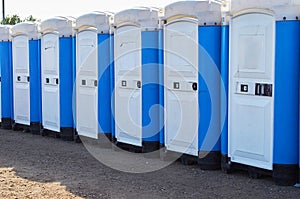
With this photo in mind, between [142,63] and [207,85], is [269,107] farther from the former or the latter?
[142,63]

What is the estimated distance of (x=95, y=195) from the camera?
568 centimetres

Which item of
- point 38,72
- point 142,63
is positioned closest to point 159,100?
point 142,63

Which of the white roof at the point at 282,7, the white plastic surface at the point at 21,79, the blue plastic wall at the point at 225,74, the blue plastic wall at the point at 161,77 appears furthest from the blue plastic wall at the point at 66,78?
the white roof at the point at 282,7

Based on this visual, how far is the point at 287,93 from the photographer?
564cm

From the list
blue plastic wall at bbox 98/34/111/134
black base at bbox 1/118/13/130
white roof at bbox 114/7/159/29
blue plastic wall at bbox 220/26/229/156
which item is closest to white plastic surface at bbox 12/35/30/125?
black base at bbox 1/118/13/130

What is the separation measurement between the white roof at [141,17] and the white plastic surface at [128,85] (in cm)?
11

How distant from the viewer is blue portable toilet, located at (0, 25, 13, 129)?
10.7m

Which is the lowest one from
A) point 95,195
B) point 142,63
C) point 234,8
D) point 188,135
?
point 95,195

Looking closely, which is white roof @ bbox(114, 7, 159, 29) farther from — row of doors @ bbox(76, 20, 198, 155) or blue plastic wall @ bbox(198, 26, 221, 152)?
blue plastic wall @ bbox(198, 26, 221, 152)

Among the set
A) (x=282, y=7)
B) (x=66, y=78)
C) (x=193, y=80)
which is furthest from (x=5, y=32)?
(x=282, y=7)

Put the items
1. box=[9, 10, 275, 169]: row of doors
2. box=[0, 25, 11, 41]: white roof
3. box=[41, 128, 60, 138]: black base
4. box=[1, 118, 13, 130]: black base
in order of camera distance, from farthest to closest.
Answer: box=[1, 118, 13, 130]: black base, box=[0, 25, 11, 41]: white roof, box=[41, 128, 60, 138]: black base, box=[9, 10, 275, 169]: row of doors

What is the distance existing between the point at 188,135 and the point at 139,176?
90 centimetres

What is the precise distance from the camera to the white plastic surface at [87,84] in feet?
27.7

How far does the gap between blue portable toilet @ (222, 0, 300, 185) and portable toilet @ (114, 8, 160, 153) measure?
1.43 m
